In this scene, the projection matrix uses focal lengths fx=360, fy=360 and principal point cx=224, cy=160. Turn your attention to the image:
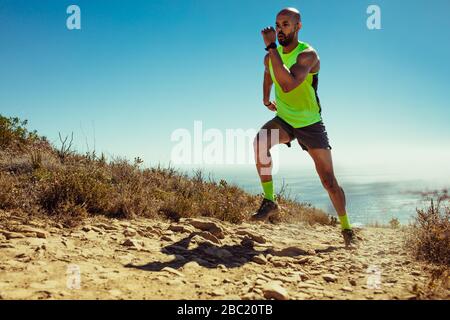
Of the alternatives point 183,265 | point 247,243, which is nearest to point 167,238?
point 183,265

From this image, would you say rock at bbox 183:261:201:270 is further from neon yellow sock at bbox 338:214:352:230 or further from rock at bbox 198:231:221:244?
neon yellow sock at bbox 338:214:352:230

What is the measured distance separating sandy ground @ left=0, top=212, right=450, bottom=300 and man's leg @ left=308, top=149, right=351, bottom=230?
50 centimetres

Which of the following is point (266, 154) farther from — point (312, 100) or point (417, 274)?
point (417, 274)

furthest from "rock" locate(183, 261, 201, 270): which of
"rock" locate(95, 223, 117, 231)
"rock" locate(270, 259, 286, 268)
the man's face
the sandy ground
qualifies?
the man's face

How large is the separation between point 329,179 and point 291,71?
1.42 m

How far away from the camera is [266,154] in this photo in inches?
182

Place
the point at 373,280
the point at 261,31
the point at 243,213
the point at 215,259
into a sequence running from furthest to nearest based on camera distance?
1. the point at 243,213
2. the point at 261,31
3. the point at 215,259
4. the point at 373,280

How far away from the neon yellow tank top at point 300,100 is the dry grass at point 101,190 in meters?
2.02

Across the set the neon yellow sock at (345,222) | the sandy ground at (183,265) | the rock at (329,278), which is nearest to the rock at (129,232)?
the sandy ground at (183,265)

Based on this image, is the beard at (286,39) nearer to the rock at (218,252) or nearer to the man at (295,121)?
the man at (295,121)

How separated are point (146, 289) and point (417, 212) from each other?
3.77 m

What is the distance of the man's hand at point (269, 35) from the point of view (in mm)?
4234

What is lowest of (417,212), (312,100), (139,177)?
(417,212)
